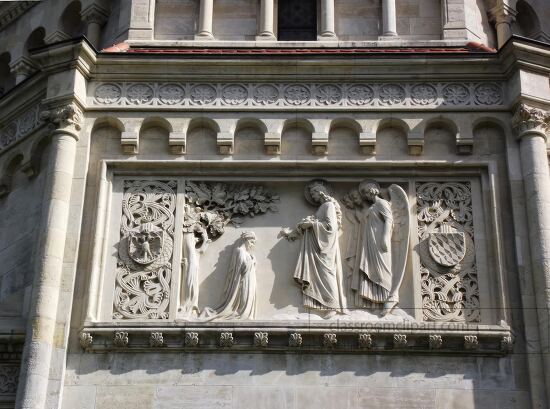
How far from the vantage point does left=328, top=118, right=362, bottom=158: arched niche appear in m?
20.1

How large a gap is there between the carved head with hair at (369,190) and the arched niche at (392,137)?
552 mm

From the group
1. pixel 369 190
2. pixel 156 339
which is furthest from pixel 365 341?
pixel 156 339

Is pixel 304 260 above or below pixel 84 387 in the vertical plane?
above

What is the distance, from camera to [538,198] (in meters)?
19.1

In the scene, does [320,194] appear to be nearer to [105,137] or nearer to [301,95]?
[301,95]

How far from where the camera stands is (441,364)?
18.2m

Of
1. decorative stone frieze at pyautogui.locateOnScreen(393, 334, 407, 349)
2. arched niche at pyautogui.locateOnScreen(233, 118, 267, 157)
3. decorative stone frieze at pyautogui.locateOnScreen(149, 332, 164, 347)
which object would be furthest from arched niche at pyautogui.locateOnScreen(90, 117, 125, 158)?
decorative stone frieze at pyautogui.locateOnScreen(393, 334, 407, 349)

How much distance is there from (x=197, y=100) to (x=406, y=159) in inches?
137

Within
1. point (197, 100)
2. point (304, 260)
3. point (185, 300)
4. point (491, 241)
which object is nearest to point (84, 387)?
point (185, 300)

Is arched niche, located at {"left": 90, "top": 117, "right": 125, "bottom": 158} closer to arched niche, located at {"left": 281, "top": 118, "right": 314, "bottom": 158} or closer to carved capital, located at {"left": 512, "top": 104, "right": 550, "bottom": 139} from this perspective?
arched niche, located at {"left": 281, "top": 118, "right": 314, "bottom": 158}

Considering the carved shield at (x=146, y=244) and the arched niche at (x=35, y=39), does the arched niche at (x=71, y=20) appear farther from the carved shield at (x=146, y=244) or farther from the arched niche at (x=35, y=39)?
the carved shield at (x=146, y=244)

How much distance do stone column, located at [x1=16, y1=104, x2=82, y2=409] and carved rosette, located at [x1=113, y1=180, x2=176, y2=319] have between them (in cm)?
91

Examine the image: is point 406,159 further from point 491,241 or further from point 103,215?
point 103,215

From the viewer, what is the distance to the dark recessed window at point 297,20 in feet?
74.1
